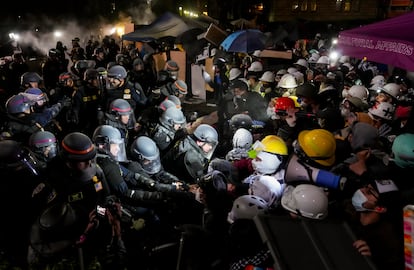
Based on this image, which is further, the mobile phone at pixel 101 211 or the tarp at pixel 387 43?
the tarp at pixel 387 43

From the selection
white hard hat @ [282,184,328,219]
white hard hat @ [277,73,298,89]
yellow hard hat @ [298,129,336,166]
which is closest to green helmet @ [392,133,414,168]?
yellow hard hat @ [298,129,336,166]

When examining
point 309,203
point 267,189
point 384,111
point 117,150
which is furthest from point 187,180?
point 384,111

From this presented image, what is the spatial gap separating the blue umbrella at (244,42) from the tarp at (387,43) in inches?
203

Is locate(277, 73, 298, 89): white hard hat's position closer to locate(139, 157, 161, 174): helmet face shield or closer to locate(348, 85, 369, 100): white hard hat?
locate(348, 85, 369, 100): white hard hat

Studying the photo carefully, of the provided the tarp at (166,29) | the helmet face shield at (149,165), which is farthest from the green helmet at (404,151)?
the tarp at (166,29)

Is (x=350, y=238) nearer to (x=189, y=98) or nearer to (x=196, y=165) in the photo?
(x=196, y=165)

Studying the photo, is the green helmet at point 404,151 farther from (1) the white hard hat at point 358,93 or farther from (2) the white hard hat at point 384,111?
(1) the white hard hat at point 358,93

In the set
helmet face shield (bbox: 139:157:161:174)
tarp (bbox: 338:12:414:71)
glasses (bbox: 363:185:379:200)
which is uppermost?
tarp (bbox: 338:12:414:71)

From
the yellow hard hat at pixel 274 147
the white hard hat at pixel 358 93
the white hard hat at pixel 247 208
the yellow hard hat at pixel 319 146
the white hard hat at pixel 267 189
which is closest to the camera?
→ the white hard hat at pixel 247 208

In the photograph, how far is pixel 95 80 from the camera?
8109 mm

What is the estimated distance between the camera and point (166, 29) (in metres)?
13.0

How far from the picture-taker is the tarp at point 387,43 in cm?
432

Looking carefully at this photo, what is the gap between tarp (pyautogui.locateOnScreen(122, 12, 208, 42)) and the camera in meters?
12.9

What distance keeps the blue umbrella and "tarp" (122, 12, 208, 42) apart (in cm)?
232
